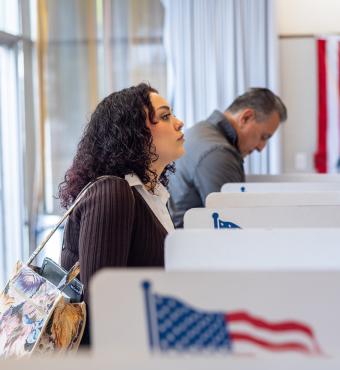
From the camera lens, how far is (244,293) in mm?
631

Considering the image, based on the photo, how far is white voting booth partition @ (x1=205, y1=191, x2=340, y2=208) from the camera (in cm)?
161

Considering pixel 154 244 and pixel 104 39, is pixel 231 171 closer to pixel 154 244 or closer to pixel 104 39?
pixel 154 244

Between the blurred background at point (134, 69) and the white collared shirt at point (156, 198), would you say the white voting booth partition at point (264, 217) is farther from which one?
the blurred background at point (134, 69)

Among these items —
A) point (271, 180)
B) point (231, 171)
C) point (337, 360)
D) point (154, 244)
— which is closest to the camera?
point (337, 360)

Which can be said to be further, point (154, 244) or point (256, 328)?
point (154, 244)

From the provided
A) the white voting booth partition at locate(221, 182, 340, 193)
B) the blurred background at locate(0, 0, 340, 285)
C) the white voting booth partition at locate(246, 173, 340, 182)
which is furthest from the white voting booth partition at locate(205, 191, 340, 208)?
the blurred background at locate(0, 0, 340, 285)

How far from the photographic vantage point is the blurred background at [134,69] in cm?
356

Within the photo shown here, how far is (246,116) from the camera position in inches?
102

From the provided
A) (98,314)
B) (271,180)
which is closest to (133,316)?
(98,314)

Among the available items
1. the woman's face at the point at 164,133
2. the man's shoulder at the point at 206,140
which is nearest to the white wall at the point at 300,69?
the man's shoulder at the point at 206,140

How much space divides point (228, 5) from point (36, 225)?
65.4 inches

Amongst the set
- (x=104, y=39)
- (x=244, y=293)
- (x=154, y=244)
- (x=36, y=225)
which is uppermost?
(x=104, y=39)

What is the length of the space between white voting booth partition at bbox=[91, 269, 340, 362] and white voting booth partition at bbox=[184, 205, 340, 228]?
0.81 meters

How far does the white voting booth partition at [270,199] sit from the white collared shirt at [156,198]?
118mm
